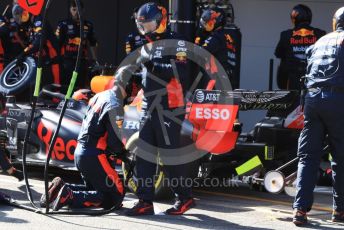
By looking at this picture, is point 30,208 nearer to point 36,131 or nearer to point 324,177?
point 36,131

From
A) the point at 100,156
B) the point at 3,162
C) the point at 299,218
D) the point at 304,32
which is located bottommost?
the point at 299,218

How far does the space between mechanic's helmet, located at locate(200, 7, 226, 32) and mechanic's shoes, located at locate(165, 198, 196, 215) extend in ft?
9.18

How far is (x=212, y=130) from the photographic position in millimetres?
7406

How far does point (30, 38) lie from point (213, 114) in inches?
189

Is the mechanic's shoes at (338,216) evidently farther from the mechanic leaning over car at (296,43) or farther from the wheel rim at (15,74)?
the wheel rim at (15,74)

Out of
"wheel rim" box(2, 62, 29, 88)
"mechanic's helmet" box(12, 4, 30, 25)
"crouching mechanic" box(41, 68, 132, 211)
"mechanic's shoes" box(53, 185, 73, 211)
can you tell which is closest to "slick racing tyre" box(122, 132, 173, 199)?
"crouching mechanic" box(41, 68, 132, 211)

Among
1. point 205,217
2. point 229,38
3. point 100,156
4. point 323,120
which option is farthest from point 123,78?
point 229,38

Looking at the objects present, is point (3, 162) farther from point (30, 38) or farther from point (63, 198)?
point (30, 38)

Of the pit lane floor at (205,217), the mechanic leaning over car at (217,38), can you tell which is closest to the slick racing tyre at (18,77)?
the pit lane floor at (205,217)

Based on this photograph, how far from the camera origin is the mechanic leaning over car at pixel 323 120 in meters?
6.51

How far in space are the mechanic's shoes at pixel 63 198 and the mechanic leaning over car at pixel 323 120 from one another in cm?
204

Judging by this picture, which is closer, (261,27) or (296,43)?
(296,43)

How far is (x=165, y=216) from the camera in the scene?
6922 mm

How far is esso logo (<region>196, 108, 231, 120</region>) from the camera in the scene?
736cm
